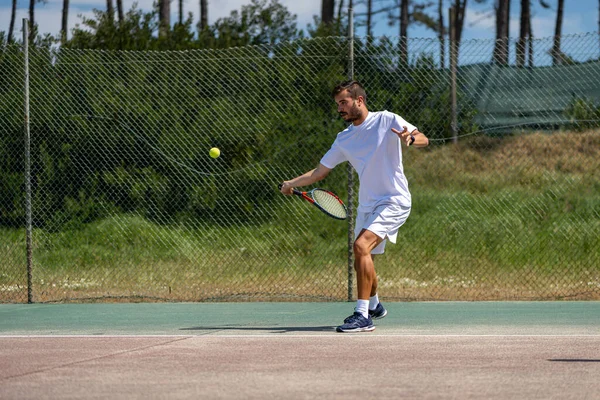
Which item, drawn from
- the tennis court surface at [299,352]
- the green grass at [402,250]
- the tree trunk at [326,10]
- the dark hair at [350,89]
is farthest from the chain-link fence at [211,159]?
the tree trunk at [326,10]

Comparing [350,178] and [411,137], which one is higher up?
[411,137]

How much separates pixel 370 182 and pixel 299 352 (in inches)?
66.1

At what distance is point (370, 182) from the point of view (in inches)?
302

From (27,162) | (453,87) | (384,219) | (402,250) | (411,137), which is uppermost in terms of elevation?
(453,87)

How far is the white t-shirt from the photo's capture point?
7602mm

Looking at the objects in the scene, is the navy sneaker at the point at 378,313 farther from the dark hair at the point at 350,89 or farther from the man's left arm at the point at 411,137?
the dark hair at the point at 350,89

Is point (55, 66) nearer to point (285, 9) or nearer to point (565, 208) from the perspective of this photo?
point (285, 9)

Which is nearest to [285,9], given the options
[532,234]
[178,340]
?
[532,234]

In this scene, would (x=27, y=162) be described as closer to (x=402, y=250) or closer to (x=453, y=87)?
(x=453, y=87)

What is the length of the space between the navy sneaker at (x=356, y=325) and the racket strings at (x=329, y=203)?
3.69 feet

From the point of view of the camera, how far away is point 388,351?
21.5ft

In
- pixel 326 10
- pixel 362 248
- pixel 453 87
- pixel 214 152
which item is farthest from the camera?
pixel 326 10

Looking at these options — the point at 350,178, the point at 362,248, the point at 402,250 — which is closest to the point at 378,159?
the point at 362,248

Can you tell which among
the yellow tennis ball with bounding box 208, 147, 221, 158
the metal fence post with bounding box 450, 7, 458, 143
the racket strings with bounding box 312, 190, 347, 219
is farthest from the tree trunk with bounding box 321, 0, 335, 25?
the racket strings with bounding box 312, 190, 347, 219
